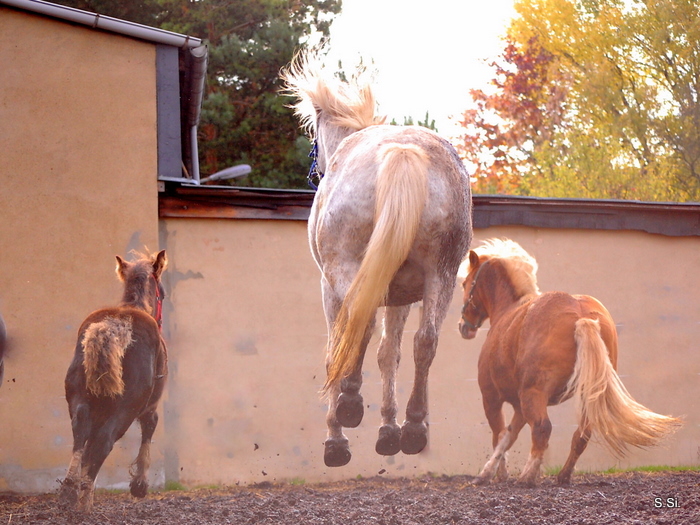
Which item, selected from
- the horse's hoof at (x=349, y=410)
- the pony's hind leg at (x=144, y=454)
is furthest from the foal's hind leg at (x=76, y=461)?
the horse's hoof at (x=349, y=410)

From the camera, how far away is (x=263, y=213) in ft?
26.4

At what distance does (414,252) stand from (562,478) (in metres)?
4.35

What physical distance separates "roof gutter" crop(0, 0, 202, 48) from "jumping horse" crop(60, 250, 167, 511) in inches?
109

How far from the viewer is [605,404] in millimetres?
5785

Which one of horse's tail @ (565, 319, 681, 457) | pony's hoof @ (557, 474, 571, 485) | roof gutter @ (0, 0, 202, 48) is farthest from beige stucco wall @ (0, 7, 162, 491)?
horse's tail @ (565, 319, 681, 457)

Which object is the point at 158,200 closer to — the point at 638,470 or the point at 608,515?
the point at 608,515

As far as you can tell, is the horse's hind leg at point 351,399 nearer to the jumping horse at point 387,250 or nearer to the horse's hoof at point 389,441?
the jumping horse at point 387,250

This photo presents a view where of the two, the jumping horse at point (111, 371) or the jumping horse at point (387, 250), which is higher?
the jumping horse at point (387, 250)

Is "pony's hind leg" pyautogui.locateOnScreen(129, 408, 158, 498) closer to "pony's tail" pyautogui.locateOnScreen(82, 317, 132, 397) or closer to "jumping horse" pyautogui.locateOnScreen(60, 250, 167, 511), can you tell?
"jumping horse" pyautogui.locateOnScreen(60, 250, 167, 511)

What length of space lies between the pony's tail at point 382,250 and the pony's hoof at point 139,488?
141 inches

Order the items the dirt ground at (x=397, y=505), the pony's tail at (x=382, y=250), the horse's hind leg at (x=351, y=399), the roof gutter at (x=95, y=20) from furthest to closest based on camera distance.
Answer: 1. the roof gutter at (x=95, y=20)
2. the dirt ground at (x=397, y=505)
3. the horse's hind leg at (x=351, y=399)
4. the pony's tail at (x=382, y=250)

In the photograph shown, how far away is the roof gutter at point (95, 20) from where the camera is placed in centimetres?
731

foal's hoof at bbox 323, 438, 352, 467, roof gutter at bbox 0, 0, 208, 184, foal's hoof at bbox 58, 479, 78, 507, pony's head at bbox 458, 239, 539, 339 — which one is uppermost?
roof gutter at bbox 0, 0, 208, 184

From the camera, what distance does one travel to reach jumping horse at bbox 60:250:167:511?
17.4 ft
